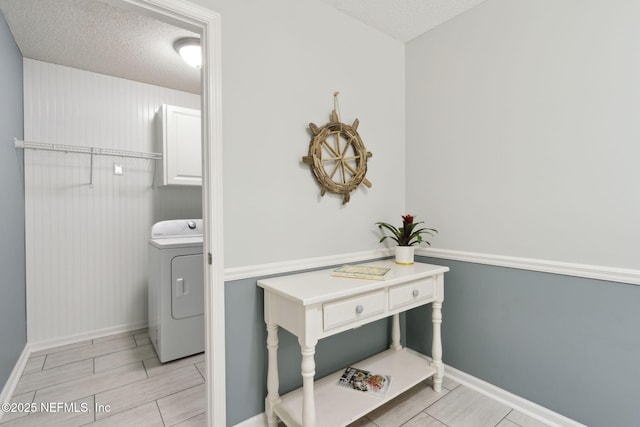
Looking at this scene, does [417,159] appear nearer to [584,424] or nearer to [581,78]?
[581,78]

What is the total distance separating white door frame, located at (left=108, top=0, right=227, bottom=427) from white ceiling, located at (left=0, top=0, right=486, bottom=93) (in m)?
0.57

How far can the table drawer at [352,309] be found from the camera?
1336 millimetres

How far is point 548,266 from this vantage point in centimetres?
157

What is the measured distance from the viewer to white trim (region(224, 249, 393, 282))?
149 centimetres

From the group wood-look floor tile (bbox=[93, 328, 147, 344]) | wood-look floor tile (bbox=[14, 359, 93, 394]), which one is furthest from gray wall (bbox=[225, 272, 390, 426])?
wood-look floor tile (bbox=[93, 328, 147, 344])

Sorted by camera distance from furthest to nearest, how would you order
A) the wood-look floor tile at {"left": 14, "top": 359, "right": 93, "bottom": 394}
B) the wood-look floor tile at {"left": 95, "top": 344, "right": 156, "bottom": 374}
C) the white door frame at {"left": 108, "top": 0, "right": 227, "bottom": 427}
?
the wood-look floor tile at {"left": 95, "top": 344, "right": 156, "bottom": 374}
the wood-look floor tile at {"left": 14, "top": 359, "right": 93, "bottom": 394}
the white door frame at {"left": 108, "top": 0, "right": 227, "bottom": 427}

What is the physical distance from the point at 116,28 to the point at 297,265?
78.3 inches

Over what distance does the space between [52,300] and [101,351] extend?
2.02 ft

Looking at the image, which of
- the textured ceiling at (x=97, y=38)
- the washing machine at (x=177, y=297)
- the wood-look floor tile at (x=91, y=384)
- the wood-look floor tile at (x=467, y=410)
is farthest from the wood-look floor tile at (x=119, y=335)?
the wood-look floor tile at (x=467, y=410)

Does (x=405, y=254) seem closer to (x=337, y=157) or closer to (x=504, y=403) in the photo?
(x=337, y=157)

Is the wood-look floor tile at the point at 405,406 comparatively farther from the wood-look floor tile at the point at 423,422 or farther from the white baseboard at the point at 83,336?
the white baseboard at the point at 83,336

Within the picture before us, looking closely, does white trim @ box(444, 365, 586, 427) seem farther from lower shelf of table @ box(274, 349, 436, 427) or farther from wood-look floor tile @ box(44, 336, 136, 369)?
wood-look floor tile @ box(44, 336, 136, 369)

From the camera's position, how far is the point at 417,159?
2.19 m

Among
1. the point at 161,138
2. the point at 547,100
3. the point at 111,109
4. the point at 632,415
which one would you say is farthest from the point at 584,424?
the point at 111,109
